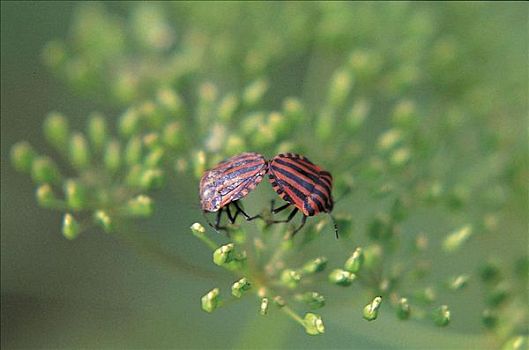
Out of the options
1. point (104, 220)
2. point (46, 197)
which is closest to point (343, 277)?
point (104, 220)

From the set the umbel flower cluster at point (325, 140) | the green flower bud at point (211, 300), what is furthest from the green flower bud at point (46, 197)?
the green flower bud at point (211, 300)

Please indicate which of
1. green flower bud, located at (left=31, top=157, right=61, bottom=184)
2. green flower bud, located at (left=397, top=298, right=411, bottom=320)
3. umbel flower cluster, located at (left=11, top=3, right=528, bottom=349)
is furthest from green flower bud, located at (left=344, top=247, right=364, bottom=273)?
green flower bud, located at (left=31, top=157, right=61, bottom=184)

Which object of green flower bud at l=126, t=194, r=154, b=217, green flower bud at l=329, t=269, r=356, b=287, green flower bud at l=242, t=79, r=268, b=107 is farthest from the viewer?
green flower bud at l=242, t=79, r=268, b=107

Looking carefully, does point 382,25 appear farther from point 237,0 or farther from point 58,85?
point 58,85

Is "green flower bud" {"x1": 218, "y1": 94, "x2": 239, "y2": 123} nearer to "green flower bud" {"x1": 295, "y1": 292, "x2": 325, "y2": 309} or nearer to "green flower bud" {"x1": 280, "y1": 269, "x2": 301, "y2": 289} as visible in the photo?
"green flower bud" {"x1": 280, "y1": 269, "x2": 301, "y2": 289}

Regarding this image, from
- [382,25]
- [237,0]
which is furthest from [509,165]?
[237,0]

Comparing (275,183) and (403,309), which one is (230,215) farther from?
(403,309)

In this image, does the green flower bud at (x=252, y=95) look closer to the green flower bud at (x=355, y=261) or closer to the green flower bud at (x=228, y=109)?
the green flower bud at (x=228, y=109)
